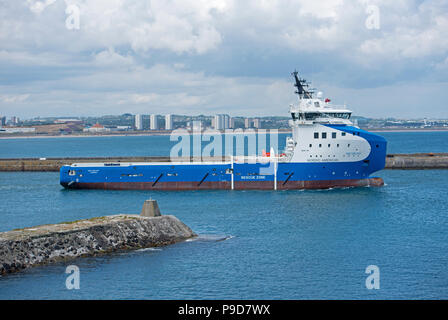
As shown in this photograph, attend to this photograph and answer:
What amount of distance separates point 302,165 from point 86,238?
25.1 meters

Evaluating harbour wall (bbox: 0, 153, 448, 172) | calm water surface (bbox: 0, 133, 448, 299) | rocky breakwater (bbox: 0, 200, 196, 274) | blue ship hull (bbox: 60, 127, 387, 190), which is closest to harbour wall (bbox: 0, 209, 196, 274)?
rocky breakwater (bbox: 0, 200, 196, 274)

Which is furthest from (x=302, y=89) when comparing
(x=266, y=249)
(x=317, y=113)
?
(x=266, y=249)

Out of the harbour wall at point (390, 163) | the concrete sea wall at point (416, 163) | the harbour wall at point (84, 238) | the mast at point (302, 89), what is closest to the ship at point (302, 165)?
the mast at point (302, 89)

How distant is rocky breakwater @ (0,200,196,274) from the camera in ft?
76.0

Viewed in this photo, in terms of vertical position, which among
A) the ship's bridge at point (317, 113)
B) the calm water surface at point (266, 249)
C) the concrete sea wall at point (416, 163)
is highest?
the ship's bridge at point (317, 113)

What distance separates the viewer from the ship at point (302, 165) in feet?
153

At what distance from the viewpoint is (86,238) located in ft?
84.2

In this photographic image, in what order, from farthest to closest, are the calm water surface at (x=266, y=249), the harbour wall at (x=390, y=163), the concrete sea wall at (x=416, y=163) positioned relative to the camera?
the harbour wall at (x=390, y=163)
the concrete sea wall at (x=416, y=163)
the calm water surface at (x=266, y=249)

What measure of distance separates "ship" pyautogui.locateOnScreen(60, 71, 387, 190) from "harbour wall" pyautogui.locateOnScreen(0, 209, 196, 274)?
18244mm

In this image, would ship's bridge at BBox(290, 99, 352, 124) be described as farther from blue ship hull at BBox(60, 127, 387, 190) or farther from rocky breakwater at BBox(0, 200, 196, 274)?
rocky breakwater at BBox(0, 200, 196, 274)

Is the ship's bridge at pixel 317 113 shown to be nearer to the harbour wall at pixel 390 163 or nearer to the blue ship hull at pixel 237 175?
the blue ship hull at pixel 237 175

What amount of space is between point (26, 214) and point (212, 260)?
18.7m
